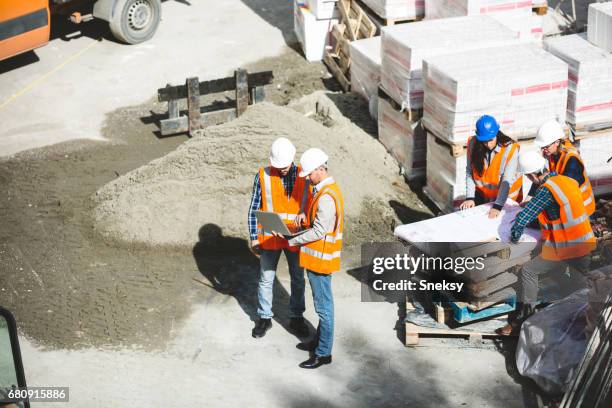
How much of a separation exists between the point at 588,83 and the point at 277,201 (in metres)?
4.15

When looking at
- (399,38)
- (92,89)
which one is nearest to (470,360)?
(399,38)

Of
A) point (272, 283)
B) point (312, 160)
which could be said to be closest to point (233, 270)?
point (272, 283)

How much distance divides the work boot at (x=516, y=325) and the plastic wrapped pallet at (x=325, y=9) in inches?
339

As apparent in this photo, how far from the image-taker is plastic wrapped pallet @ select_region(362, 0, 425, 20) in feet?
44.1

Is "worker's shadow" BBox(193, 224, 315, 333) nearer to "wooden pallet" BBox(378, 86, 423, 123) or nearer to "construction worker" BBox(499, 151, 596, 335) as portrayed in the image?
"construction worker" BBox(499, 151, 596, 335)

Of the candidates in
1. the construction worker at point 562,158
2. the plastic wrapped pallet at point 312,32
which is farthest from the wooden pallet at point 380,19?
the construction worker at point 562,158

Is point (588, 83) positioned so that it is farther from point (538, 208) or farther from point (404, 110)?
point (538, 208)

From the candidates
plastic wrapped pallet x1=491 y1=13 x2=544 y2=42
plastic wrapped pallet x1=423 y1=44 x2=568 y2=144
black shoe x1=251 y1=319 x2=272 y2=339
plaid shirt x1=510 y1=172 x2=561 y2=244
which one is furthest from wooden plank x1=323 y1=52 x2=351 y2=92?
plaid shirt x1=510 y1=172 x2=561 y2=244

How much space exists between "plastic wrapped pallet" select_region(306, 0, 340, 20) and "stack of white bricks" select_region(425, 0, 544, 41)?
3373 millimetres

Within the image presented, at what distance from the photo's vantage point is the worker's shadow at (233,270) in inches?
361

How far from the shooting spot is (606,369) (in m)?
6.93

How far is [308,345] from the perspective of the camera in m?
8.48

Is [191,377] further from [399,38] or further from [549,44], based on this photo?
[549,44]

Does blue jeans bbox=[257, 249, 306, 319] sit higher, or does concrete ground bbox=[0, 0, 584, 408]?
blue jeans bbox=[257, 249, 306, 319]
